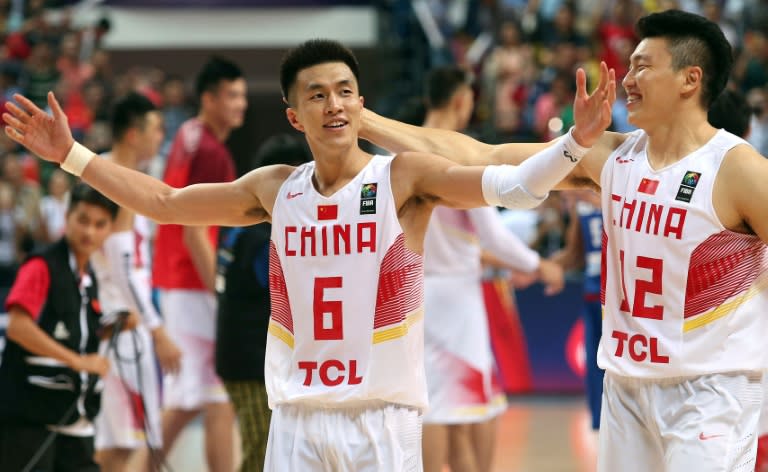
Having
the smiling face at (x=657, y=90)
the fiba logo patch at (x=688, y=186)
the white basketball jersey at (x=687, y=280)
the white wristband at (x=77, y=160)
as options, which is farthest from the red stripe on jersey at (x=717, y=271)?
the white wristband at (x=77, y=160)

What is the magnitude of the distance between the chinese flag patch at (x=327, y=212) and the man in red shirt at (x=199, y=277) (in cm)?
326

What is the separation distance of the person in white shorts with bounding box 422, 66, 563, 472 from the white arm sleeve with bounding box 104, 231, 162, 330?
1.72 m

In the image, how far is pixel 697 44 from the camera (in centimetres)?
477

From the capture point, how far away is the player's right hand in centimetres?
624

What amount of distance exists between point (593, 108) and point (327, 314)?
121 cm

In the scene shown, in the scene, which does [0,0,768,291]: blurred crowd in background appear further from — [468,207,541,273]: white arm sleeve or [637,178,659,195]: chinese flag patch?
[637,178,659,195]: chinese flag patch

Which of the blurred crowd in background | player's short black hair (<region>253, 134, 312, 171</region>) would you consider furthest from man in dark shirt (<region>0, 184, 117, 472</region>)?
the blurred crowd in background

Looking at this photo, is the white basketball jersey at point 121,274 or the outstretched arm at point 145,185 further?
the white basketball jersey at point 121,274

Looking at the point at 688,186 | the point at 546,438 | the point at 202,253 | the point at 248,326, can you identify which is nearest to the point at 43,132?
the point at 248,326

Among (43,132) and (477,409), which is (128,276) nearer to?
(477,409)

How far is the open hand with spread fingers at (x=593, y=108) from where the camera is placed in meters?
4.29

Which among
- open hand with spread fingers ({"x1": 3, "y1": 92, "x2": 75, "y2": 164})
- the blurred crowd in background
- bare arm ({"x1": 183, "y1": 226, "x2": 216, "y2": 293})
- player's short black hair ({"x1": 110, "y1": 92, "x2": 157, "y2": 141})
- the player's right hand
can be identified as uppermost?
the blurred crowd in background

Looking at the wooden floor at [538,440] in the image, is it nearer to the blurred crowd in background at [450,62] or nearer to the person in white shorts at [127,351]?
the person in white shorts at [127,351]

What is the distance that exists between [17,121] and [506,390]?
9.14 m
